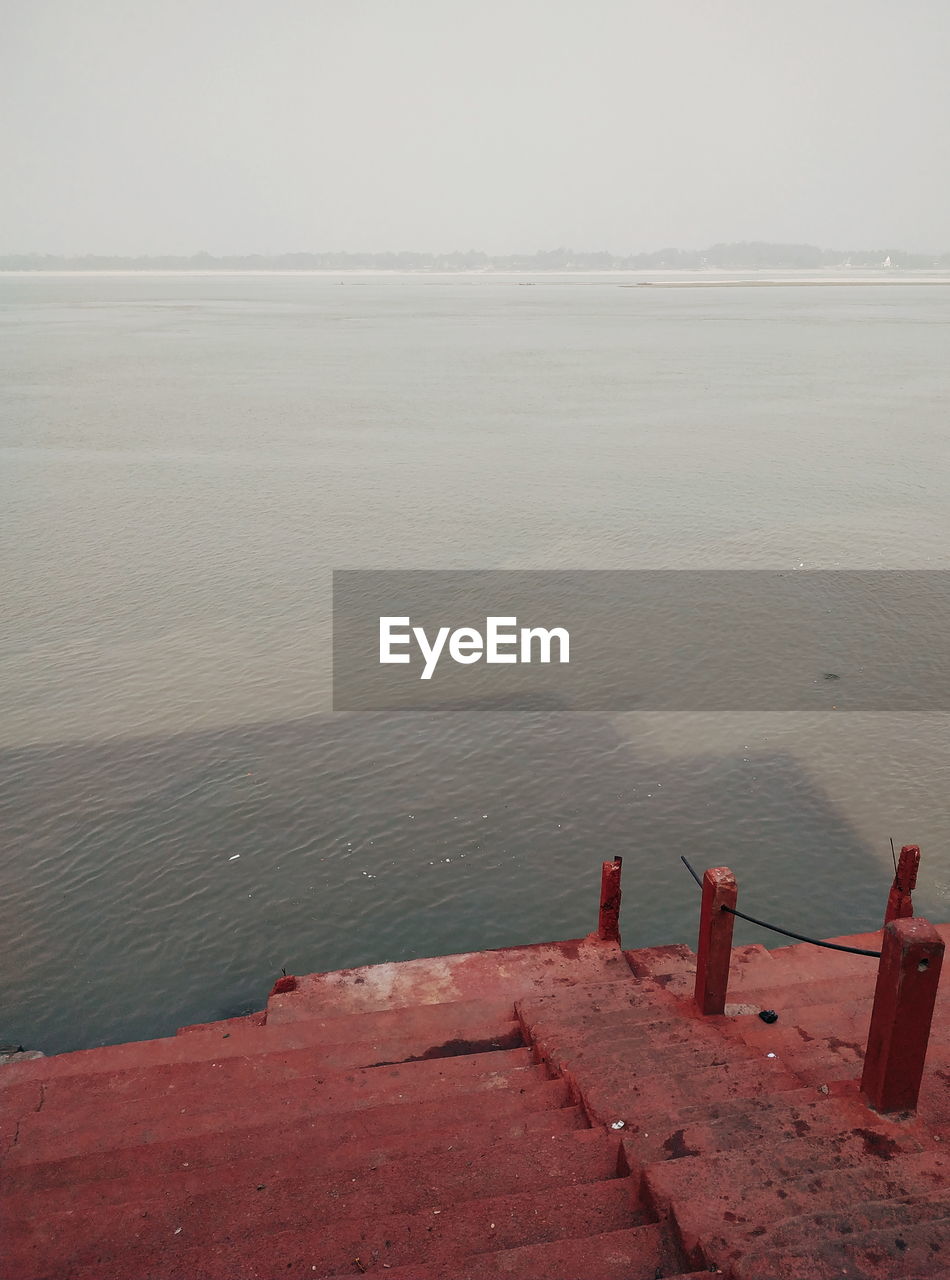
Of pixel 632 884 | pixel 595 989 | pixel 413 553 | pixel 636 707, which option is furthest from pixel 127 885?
pixel 413 553

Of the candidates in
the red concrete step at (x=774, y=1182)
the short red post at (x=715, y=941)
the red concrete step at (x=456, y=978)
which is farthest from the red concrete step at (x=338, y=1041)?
the red concrete step at (x=774, y=1182)

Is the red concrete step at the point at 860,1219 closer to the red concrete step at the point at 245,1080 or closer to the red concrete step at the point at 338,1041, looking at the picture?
the red concrete step at the point at 245,1080

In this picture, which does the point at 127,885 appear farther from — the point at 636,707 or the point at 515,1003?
the point at 636,707

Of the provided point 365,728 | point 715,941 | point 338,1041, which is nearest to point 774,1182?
point 715,941

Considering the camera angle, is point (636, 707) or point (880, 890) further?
point (636, 707)

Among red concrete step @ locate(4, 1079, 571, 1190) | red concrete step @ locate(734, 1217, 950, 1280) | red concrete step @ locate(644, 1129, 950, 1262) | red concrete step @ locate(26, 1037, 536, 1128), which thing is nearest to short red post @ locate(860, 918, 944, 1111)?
red concrete step @ locate(644, 1129, 950, 1262)

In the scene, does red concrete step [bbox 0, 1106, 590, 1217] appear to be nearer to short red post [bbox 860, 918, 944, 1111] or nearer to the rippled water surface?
short red post [bbox 860, 918, 944, 1111]
